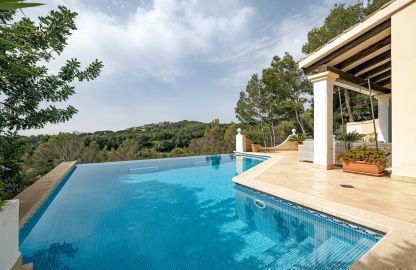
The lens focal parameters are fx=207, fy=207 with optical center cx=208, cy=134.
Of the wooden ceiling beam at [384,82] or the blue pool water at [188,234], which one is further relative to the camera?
the wooden ceiling beam at [384,82]

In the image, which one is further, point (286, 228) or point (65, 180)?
point (65, 180)

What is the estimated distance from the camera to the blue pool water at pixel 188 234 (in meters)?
3.23

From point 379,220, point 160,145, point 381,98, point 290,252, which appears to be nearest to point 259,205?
point 290,252

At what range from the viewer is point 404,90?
5477mm

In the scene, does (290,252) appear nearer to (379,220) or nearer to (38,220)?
(379,220)

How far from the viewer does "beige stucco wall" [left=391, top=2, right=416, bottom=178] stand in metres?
5.34

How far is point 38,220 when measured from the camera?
5.02 m

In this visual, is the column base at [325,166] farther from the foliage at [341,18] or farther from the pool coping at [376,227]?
the foliage at [341,18]

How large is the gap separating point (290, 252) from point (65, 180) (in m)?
10.1

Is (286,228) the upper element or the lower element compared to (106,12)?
lower

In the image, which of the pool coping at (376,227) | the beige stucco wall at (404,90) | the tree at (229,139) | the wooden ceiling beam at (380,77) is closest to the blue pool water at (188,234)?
the pool coping at (376,227)

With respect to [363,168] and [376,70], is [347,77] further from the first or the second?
[363,168]

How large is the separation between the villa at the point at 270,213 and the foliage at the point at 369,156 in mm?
560

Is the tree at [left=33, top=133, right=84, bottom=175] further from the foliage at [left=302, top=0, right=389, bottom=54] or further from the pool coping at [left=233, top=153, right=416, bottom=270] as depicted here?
the foliage at [left=302, top=0, right=389, bottom=54]
